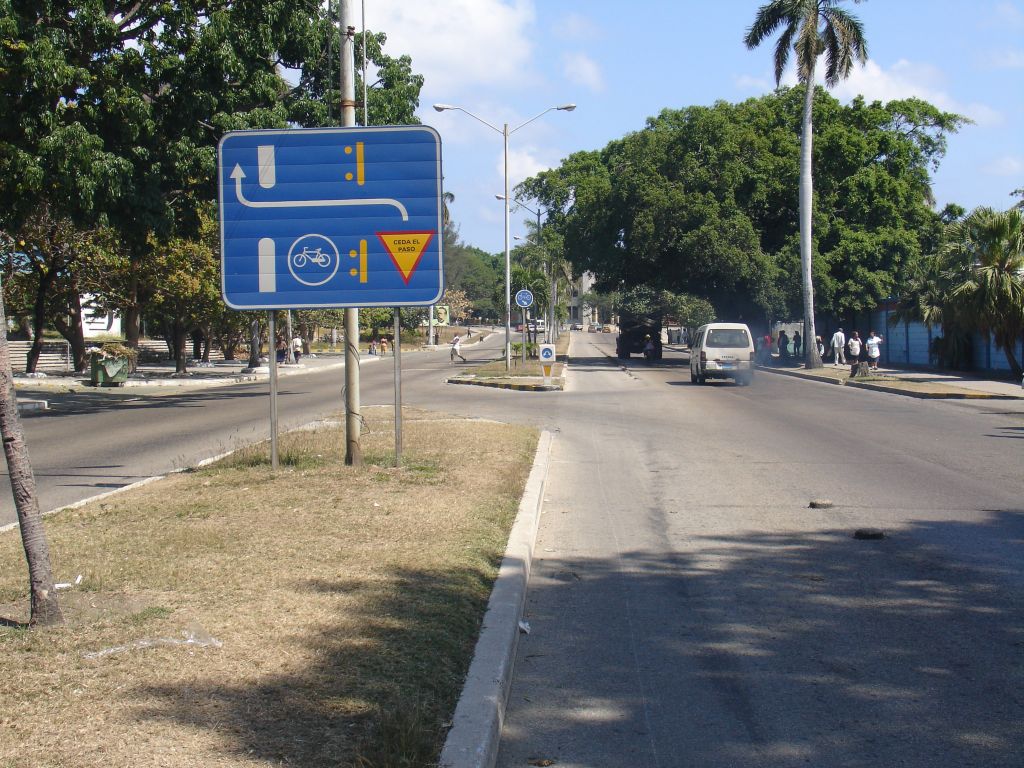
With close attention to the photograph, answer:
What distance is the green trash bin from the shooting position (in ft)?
108

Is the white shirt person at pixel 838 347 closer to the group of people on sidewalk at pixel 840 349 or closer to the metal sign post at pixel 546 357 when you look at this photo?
the group of people on sidewalk at pixel 840 349

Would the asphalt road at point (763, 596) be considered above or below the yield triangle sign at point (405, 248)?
below

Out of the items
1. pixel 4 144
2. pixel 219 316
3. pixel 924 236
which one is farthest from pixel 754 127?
pixel 4 144

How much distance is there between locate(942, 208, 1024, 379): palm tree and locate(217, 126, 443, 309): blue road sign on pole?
941 inches

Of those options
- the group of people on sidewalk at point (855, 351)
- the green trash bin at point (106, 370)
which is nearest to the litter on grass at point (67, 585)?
the green trash bin at point (106, 370)

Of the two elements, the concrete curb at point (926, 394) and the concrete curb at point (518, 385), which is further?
the concrete curb at point (518, 385)

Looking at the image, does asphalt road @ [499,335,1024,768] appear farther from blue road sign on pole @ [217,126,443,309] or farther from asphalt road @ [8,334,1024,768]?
blue road sign on pole @ [217,126,443,309]

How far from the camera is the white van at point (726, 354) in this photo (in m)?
30.8

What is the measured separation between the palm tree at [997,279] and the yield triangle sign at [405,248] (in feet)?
78.3

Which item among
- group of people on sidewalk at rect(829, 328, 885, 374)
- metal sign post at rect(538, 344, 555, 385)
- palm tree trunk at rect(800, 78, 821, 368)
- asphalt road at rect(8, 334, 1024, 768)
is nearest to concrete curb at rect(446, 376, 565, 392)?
metal sign post at rect(538, 344, 555, 385)

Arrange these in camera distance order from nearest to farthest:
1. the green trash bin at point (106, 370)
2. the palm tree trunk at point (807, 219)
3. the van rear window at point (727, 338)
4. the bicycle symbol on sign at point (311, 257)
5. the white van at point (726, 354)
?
1. the bicycle symbol on sign at point (311, 257)
2. the white van at point (726, 354)
3. the van rear window at point (727, 338)
4. the green trash bin at point (106, 370)
5. the palm tree trunk at point (807, 219)

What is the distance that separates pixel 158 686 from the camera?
457cm

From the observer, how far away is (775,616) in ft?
21.2

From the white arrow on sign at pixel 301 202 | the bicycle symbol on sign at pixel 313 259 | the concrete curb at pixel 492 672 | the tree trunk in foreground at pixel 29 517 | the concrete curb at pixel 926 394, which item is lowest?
the concrete curb at pixel 492 672
